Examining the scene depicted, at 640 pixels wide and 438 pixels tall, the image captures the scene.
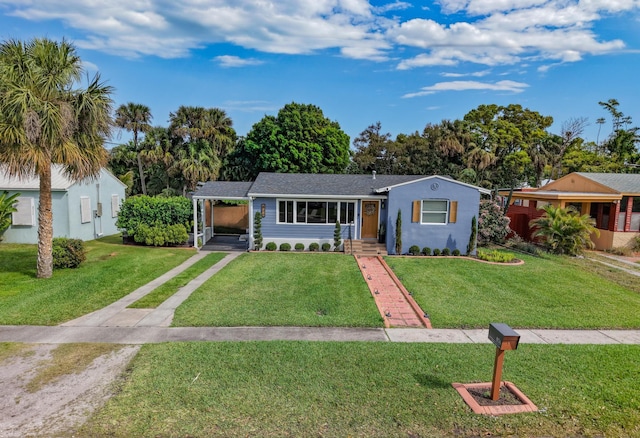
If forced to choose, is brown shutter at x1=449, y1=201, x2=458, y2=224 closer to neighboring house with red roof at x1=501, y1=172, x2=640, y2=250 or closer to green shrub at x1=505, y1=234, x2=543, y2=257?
green shrub at x1=505, y1=234, x2=543, y2=257

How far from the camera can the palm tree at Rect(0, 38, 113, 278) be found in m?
10.1

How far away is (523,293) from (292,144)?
76.3 feet

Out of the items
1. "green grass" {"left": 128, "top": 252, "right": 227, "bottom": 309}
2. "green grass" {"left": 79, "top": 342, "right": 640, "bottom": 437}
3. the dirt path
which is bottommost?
"green grass" {"left": 128, "top": 252, "right": 227, "bottom": 309}

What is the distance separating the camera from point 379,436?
14.8 ft

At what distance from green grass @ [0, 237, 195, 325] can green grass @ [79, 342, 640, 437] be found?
12.0 feet

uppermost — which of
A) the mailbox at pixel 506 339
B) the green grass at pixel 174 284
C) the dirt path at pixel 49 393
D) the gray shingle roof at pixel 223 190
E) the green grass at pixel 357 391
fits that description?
the gray shingle roof at pixel 223 190

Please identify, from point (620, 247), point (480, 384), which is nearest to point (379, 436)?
point (480, 384)

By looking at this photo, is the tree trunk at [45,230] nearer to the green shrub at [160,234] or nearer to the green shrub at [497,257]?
the green shrub at [160,234]

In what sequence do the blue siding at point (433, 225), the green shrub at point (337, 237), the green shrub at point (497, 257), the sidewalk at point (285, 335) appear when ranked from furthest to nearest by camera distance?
the green shrub at point (337, 237) < the blue siding at point (433, 225) < the green shrub at point (497, 257) < the sidewalk at point (285, 335)

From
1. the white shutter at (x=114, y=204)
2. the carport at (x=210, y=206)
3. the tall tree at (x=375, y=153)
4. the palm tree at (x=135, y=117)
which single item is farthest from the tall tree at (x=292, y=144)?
the white shutter at (x=114, y=204)

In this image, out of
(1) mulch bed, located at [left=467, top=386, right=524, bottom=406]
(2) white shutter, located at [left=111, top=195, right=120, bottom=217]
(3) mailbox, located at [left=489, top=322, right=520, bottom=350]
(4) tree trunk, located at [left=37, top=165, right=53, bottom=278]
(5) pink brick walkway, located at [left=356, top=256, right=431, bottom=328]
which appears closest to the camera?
(3) mailbox, located at [left=489, top=322, right=520, bottom=350]

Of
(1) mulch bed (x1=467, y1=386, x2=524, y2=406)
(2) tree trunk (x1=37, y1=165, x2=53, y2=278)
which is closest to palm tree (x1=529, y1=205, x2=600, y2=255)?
(1) mulch bed (x1=467, y1=386, x2=524, y2=406)

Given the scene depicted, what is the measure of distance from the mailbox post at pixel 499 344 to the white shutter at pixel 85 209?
19.8m

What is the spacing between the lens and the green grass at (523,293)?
347 inches
